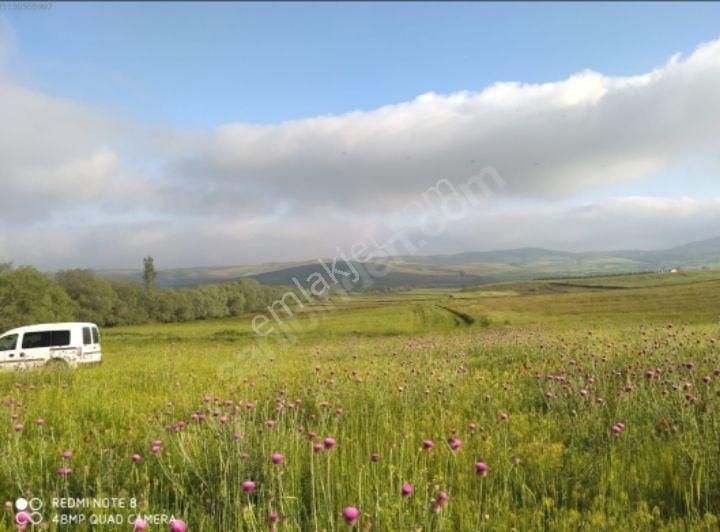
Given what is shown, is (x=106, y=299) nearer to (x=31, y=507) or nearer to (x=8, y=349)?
(x=8, y=349)

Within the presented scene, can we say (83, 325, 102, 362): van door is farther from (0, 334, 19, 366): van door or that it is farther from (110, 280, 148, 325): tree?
(110, 280, 148, 325): tree

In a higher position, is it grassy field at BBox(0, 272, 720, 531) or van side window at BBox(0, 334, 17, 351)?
grassy field at BBox(0, 272, 720, 531)

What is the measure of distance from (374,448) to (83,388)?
25.2 feet

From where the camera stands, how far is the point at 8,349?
20.5 metres

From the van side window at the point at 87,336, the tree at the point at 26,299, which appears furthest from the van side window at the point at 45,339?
the tree at the point at 26,299

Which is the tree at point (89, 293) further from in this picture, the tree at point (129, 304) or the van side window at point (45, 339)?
the van side window at point (45, 339)

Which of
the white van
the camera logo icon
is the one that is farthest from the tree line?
the camera logo icon

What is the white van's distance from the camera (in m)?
20.4

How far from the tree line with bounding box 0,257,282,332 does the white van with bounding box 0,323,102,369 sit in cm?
4871

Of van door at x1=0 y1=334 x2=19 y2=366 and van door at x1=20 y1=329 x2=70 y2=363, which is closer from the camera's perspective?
van door at x1=0 y1=334 x2=19 y2=366

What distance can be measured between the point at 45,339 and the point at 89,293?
71766 mm

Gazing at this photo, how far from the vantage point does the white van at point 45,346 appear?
67.1ft

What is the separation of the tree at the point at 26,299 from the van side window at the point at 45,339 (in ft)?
160

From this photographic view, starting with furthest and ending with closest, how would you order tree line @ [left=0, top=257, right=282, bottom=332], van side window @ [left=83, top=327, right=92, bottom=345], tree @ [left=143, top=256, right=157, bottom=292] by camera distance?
tree @ [left=143, top=256, right=157, bottom=292]
tree line @ [left=0, top=257, right=282, bottom=332]
van side window @ [left=83, top=327, right=92, bottom=345]
